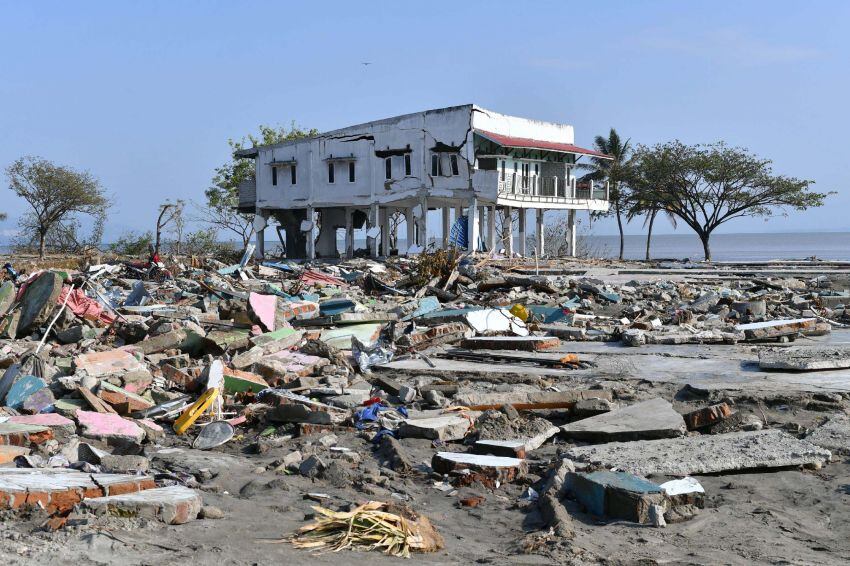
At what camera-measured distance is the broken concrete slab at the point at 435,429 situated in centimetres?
643

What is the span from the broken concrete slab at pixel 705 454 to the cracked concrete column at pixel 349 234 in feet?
106

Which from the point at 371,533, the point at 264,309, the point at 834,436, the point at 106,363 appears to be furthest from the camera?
the point at 264,309

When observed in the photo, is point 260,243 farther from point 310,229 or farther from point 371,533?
point 371,533

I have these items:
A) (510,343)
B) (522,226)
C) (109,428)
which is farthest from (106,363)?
(522,226)

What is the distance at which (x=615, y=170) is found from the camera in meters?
47.9

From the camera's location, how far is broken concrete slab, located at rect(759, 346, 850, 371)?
828 cm

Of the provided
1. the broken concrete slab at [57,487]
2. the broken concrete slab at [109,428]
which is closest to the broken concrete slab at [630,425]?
the broken concrete slab at [57,487]

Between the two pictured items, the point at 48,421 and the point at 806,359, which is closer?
the point at 48,421

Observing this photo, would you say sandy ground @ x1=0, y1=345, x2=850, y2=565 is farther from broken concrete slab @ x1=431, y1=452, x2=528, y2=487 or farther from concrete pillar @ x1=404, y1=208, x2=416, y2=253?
concrete pillar @ x1=404, y1=208, x2=416, y2=253

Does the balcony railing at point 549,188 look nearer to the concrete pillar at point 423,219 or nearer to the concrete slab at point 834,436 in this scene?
the concrete pillar at point 423,219

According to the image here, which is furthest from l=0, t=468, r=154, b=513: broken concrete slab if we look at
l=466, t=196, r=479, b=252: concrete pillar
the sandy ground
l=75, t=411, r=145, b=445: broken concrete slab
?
l=466, t=196, r=479, b=252: concrete pillar

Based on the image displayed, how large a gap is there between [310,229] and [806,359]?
101ft

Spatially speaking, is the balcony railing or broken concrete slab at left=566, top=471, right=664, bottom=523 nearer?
broken concrete slab at left=566, top=471, right=664, bottom=523

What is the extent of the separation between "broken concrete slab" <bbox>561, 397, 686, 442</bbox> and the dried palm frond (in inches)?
86.5
